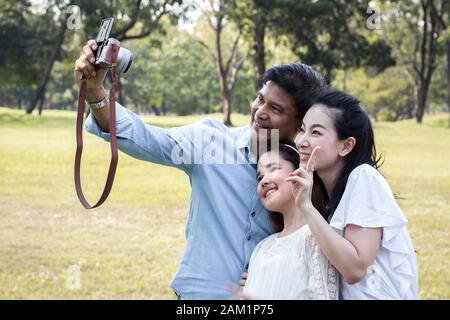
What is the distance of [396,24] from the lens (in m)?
35.8

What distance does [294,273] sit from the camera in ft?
6.46

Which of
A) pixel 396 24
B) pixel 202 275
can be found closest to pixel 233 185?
pixel 202 275

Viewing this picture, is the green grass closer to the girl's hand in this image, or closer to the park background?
the park background

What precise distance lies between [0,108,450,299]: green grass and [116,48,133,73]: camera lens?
2.31 m

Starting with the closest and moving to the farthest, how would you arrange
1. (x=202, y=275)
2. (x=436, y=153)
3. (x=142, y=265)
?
(x=202, y=275) → (x=142, y=265) → (x=436, y=153)

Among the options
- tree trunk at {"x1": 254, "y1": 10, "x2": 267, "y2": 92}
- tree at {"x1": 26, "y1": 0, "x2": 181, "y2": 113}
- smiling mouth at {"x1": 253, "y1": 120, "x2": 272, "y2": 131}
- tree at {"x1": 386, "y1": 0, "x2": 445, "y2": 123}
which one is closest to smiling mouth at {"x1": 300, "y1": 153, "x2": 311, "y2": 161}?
smiling mouth at {"x1": 253, "y1": 120, "x2": 272, "y2": 131}

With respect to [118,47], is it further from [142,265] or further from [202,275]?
[142,265]

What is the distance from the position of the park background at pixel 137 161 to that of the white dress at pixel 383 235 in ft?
2.35

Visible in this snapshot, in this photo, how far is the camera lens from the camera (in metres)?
2.07

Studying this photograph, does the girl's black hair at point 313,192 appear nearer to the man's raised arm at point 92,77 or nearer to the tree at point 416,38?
the man's raised arm at point 92,77

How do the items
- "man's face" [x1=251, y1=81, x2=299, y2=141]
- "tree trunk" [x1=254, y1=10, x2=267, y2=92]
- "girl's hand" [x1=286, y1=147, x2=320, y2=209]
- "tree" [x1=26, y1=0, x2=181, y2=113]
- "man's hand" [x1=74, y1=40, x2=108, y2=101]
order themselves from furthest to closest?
"tree trunk" [x1=254, y1=10, x2=267, y2=92], "tree" [x1=26, y1=0, x2=181, y2=113], "man's face" [x1=251, y1=81, x2=299, y2=141], "man's hand" [x1=74, y1=40, x2=108, y2=101], "girl's hand" [x1=286, y1=147, x2=320, y2=209]

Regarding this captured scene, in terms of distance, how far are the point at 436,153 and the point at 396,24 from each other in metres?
21.1

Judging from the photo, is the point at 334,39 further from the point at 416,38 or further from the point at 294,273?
the point at 294,273

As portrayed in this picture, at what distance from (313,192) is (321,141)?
22 centimetres
